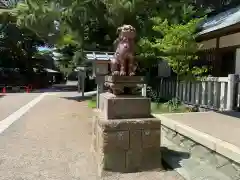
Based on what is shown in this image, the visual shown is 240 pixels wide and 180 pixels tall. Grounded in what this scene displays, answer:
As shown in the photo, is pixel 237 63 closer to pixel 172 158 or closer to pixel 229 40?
pixel 229 40

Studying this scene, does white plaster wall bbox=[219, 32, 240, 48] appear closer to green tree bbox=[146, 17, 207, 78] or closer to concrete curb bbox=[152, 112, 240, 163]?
green tree bbox=[146, 17, 207, 78]

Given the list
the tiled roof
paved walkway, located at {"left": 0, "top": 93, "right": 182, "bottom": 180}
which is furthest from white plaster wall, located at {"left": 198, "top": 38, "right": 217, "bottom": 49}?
paved walkway, located at {"left": 0, "top": 93, "right": 182, "bottom": 180}

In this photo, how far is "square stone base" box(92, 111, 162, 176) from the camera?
4.19 metres

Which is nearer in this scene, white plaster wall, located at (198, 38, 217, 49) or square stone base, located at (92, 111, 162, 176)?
square stone base, located at (92, 111, 162, 176)

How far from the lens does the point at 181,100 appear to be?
1027 cm

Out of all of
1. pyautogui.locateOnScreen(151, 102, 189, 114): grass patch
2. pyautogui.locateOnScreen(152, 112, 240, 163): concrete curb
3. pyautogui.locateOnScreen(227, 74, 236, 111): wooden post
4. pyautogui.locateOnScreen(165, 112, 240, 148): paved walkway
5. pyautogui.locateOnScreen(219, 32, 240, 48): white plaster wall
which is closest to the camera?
pyautogui.locateOnScreen(152, 112, 240, 163): concrete curb

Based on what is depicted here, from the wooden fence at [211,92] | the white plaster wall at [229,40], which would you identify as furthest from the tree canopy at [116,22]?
the white plaster wall at [229,40]

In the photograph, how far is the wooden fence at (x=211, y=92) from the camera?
297 inches

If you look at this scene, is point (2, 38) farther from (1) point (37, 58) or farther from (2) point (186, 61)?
(2) point (186, 61)

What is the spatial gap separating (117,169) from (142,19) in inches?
439

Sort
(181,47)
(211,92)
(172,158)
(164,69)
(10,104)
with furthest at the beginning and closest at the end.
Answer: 1. (10,104)
2. (164,69)
3. (181,47)
4. (211,92)
5. (172,158)

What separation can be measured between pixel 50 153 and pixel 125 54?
260 centimetres

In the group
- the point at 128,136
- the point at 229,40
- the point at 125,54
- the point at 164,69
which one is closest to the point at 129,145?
the point at 128,136

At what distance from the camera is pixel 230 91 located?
7.54 meters
